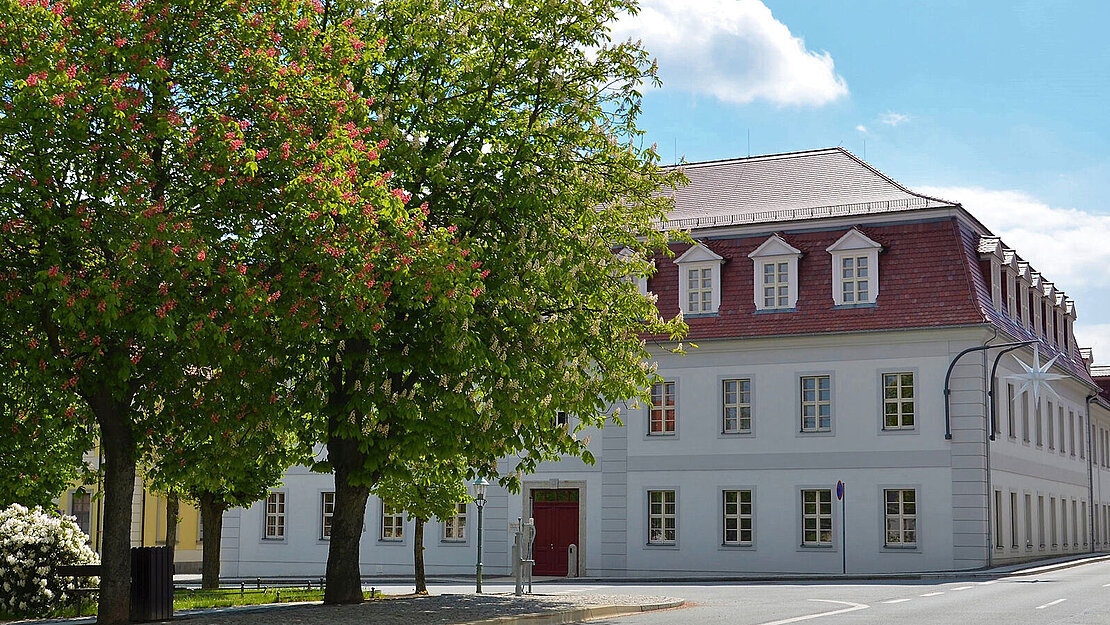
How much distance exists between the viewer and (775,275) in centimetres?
4181

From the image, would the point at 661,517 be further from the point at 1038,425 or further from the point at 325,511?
the point at 1038,425

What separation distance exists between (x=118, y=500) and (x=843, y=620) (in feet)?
33.5

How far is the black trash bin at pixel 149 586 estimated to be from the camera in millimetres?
20000

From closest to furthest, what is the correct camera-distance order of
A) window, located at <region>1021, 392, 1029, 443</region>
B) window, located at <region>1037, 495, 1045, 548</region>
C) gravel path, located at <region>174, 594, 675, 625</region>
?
1. gravel path, located at <region>174, 594, 675, 625</region>
2. window, located at <region>1021, 392, 1029, 443</region>
3. window, located at <region>1037, 495, 1045, 548</region>

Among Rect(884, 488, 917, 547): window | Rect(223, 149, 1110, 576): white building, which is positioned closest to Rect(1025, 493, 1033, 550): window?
Rect(223, 149, 1110, 576): white building

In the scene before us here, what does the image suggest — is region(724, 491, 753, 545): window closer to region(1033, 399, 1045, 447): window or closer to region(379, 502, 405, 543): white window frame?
region(379, 502, 405, 543): white window frame

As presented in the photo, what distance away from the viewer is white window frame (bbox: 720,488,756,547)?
136 feet

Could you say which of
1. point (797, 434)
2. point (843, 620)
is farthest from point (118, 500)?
point (797, 434)

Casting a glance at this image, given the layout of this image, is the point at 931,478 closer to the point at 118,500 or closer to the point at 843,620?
the point at 843,620

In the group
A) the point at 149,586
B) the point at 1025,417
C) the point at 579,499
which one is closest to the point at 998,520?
the point at 1025,417

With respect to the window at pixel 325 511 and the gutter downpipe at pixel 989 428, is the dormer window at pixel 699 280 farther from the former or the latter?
the window at pixel 325 511

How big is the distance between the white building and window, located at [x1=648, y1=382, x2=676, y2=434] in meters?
0.06

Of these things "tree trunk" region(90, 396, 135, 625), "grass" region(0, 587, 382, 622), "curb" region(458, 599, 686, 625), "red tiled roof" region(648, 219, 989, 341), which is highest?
"red tiled roof" region(648, 219, 989, 341)

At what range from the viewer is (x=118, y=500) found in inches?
748
